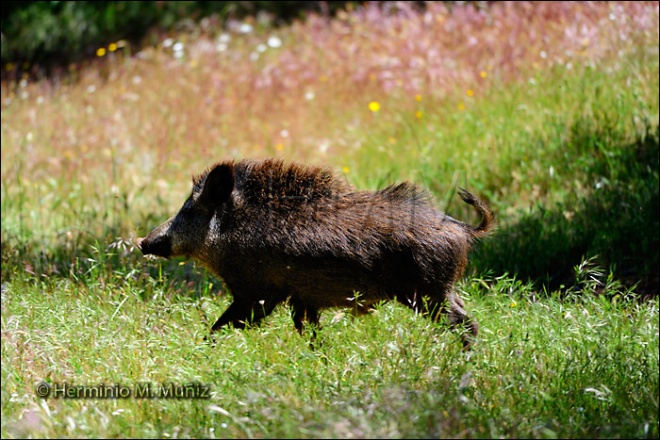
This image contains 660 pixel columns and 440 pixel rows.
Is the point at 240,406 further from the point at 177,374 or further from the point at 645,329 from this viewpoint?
the point at 645,329

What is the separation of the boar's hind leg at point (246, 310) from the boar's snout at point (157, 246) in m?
0.71

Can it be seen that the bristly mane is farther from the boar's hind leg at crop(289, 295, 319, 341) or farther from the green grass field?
the green grass field

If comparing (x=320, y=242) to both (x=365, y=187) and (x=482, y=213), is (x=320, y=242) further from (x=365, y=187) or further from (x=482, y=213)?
(x=365, y=187)

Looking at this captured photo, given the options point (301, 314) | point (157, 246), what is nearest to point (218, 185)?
point (157, 246)

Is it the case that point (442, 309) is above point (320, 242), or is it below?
below

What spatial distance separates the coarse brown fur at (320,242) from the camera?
17.2 ft

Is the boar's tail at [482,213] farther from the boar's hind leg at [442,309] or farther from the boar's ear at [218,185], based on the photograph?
the boar's ear at [218,185]

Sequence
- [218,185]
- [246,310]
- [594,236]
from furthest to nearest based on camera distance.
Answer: [594,236] → [218,185] → [246,310]

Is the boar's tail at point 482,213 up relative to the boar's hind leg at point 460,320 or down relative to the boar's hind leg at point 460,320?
up

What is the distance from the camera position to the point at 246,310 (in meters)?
5.43

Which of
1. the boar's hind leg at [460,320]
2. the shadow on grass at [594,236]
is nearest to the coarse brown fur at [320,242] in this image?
the boar's hind leg at [460,320]

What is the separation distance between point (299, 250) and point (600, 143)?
4209 millimetres

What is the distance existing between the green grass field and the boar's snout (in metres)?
0.15

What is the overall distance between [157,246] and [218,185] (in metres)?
0.61
